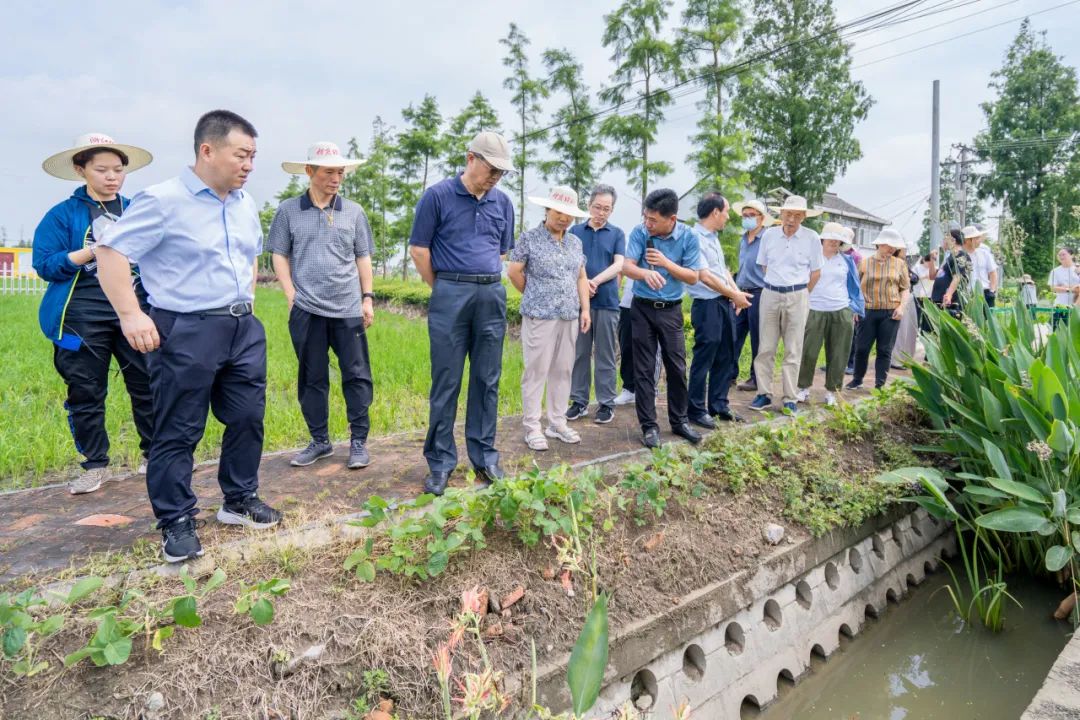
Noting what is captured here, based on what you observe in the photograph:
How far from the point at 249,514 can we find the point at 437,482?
3.05ft

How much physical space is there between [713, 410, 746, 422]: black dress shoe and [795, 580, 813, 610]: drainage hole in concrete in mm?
1940

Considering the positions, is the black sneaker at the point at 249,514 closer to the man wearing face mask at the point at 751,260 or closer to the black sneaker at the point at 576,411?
the black sneaker at the point at 576,411

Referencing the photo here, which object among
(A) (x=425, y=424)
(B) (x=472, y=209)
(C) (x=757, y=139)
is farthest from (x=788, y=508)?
(C) (x=757, y=139)

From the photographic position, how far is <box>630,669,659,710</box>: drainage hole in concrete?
265cm

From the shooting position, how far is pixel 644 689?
2.71 metres

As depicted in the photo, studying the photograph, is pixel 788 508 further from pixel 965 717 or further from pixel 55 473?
pixel 55 473

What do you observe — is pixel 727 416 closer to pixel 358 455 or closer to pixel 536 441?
pixel 536 441

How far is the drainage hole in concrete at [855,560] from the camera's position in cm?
394

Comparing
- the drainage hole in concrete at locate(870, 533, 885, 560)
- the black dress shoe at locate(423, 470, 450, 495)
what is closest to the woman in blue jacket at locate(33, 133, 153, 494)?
the black dress shoe at locate(423, 470, 450, 495)

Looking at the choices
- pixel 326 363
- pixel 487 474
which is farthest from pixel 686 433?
pixel 326 363

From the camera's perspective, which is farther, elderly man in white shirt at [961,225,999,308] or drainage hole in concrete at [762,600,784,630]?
elderly man in white shirt at [961,225,999,308]

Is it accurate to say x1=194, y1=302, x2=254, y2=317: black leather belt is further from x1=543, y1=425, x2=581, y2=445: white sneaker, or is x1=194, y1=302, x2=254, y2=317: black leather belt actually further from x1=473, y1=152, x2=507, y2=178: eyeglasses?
x1=543, y1=425, x2=581, y2=445: white sneaker

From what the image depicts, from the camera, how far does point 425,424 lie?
203 inches

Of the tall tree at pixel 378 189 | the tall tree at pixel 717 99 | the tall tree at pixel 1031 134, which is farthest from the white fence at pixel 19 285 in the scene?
the tall tree at pixel 1031 134
